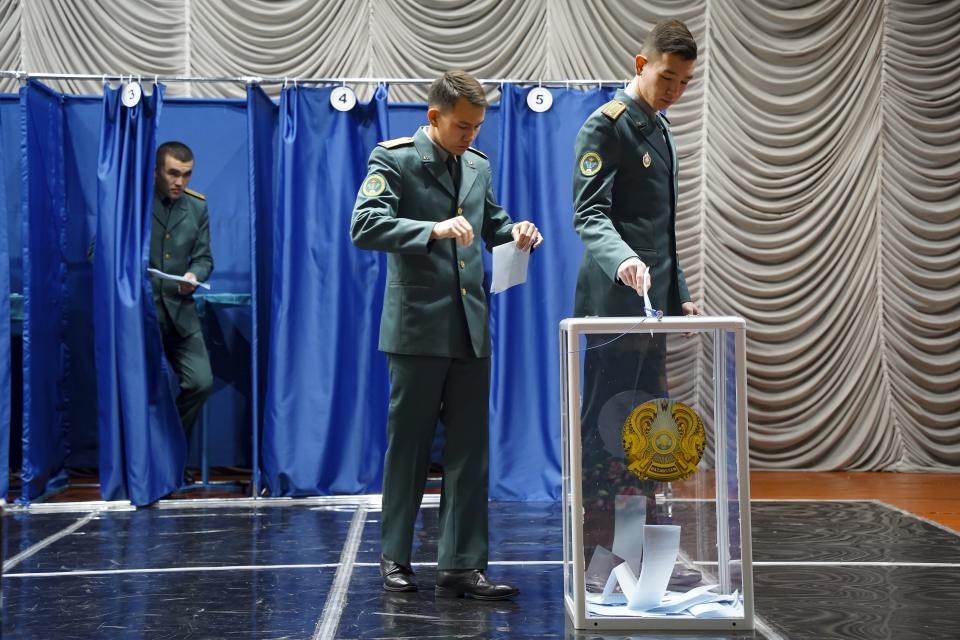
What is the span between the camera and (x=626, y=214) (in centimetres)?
271

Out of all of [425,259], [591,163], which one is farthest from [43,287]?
[591,163]

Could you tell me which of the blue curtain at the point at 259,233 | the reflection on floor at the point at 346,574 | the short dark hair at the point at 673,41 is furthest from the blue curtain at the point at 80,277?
the short dark hair at the point at 673,41

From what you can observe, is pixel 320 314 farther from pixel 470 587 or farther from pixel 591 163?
pixel 591 163

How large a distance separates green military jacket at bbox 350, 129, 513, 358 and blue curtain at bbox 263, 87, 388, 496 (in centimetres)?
182

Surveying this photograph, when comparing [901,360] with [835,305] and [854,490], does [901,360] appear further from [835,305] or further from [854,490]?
[854,490]

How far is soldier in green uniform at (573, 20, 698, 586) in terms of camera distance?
7.82 feet

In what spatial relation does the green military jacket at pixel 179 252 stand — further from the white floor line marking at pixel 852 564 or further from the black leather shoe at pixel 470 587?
the white floor line marking at pixel 852 564

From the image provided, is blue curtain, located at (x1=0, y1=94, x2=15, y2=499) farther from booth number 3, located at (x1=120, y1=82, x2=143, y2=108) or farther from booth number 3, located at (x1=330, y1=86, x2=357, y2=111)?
booth number 3, located at (x1=330, y1=86, x2=357, y2=111)

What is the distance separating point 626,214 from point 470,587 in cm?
110

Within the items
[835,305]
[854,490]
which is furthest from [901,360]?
[854,490]

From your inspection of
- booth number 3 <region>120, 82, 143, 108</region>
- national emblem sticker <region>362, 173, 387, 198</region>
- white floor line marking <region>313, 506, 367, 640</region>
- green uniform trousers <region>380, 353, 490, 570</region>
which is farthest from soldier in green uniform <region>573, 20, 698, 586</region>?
booth number 3 <region>120, 82, 143, 108</region>

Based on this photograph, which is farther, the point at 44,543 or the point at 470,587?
the point at 44,543

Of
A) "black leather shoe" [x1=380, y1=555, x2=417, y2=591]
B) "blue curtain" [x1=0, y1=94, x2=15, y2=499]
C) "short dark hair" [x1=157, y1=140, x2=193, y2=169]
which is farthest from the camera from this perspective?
"short dark hair" [x1=157, y1=140, x2=193, y2=169]

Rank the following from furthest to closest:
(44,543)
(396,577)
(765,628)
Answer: (44,543) < (396,577) < (765,628)
